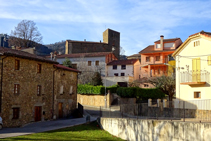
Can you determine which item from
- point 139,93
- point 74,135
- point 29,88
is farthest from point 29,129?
point 139,93

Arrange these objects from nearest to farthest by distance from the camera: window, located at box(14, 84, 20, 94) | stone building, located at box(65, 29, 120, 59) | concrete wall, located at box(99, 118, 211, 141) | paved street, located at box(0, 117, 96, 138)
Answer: concrete wall, located at box(99, 118, 211, 141) < paved street, located at box(0, 117, 96, 138) < window, located at box(14, 84, 20, 94) < stone building, located at box(65, 29, 120, 59)

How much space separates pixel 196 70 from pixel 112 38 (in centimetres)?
6196

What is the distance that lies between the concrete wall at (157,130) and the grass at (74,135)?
31.1 inches

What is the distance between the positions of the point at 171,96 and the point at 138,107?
2057cm

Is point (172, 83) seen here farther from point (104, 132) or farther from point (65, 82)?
point (104, 132)

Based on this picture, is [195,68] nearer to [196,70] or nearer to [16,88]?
[196,70]

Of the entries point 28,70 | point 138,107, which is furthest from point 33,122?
point 138,107

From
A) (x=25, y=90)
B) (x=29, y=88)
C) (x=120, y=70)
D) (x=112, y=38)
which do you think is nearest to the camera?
(x=25, y=90)

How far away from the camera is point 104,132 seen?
2100 cm

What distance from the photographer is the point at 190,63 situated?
24922 mm

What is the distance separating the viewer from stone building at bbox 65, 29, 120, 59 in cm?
7656

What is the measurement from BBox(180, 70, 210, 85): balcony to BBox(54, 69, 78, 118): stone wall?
14.4 meters

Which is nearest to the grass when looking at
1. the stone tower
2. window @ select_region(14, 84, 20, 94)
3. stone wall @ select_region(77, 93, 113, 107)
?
window @ select_region(14, 84, 20, 94)

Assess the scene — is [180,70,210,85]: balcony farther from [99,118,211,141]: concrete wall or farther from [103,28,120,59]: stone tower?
[103,28,120,59]: stone tower
